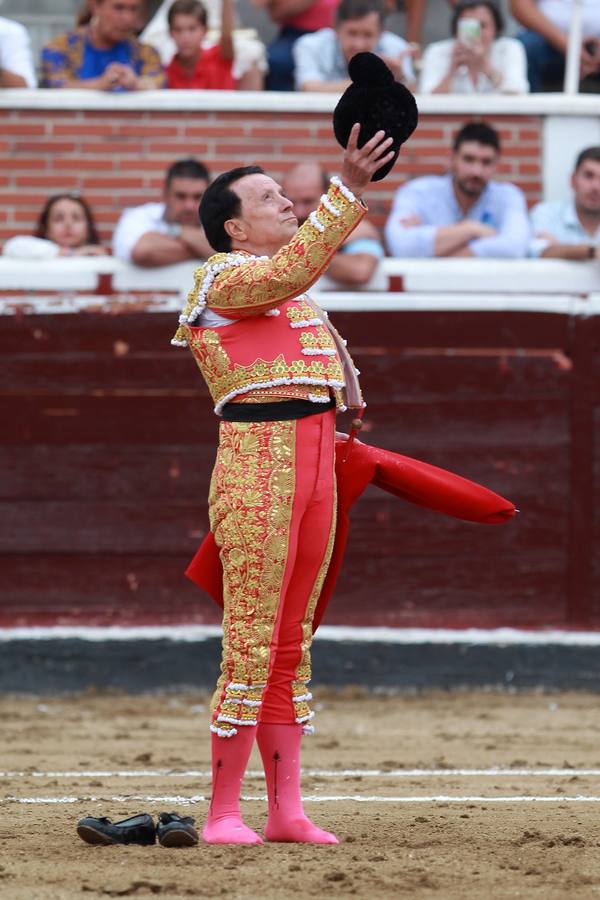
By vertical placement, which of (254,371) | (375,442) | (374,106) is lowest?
(375,442)

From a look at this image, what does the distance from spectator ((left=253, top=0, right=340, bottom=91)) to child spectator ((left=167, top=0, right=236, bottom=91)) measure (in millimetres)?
235

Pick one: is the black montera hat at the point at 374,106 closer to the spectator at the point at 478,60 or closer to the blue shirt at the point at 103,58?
the spectator at the point at 478,60

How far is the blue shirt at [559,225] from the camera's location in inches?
295

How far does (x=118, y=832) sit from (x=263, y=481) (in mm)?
838

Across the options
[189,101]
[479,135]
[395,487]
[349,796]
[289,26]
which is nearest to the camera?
[395,487]

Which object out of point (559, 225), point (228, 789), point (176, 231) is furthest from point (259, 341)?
point (559, 225)

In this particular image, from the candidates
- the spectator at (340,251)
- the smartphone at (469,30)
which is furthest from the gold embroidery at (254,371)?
the smartphone at (469,30)

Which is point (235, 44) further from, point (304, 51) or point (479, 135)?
point (479, 135)

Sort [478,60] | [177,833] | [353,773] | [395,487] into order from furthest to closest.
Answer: [478,60]
[353,773]
[395,487]
[177,833]

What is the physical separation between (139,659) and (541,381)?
2.13m

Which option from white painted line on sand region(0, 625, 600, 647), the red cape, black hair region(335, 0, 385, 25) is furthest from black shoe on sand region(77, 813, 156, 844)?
black hair region(335, 0, 385, 25)

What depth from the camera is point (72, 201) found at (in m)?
7.37

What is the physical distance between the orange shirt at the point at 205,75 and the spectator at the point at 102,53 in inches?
3.9

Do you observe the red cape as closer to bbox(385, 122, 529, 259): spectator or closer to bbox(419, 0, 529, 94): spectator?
bbox(385, 122, 529, 259): spectator
